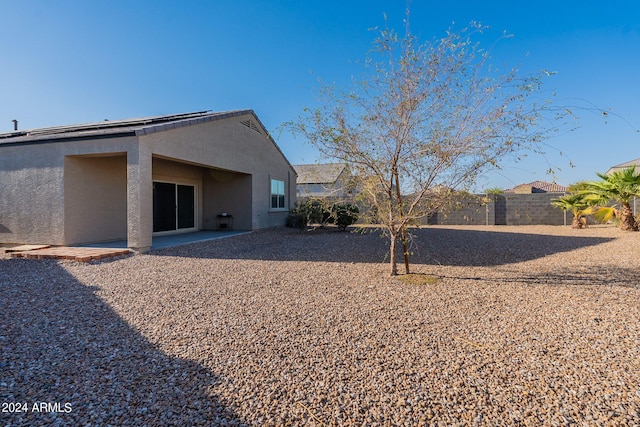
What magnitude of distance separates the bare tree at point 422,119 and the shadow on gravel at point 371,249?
185cm

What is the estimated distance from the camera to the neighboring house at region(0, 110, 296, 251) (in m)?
8.23

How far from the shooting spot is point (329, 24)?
8906mm

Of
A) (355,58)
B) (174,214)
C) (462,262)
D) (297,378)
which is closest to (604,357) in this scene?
(297,378)

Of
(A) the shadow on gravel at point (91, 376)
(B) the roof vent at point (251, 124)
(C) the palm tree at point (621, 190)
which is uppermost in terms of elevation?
(B) the roof vent at point (251, 124)

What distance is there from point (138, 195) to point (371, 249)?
6.56m

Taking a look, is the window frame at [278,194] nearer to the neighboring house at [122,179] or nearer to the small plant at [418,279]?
the neighboring house at [122,179]

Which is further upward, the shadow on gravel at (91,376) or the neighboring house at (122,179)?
the neighboring house at (122,179)

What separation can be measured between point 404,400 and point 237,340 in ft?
5.93

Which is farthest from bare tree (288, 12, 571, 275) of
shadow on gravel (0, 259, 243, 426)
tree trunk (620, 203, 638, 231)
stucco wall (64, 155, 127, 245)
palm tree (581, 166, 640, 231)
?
tree trunk (620, 203, 638, 231)

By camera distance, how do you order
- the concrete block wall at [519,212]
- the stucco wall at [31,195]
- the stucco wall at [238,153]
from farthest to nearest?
the concrete block wall at [519,212] < the stucco wall at [238,153] < the stucco wall at [31,195]

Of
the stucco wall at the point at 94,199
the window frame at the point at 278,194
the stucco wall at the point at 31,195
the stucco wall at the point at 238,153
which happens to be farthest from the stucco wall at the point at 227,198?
the stucco wall at the point at 31,195

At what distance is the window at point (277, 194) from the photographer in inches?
620

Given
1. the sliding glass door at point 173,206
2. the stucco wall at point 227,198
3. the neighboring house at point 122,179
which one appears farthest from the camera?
the stucco wall at point 227,198

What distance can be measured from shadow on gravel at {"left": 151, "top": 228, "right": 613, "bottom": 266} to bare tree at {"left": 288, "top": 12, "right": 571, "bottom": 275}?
1.85 metres
